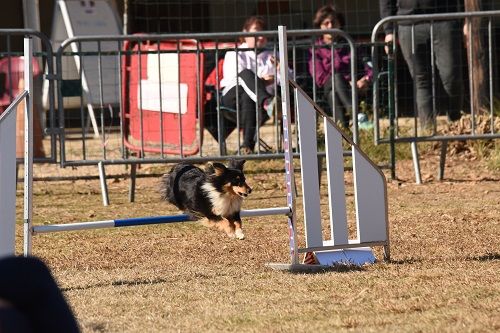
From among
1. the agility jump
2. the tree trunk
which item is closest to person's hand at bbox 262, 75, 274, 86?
the tree trunk

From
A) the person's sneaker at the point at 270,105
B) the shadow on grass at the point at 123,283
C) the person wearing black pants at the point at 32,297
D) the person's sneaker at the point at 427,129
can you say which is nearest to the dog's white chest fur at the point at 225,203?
the shadow on grass at the point at 123,283

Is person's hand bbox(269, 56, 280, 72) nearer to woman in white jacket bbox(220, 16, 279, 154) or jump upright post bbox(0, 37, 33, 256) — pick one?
woman in white jacket bbox(220, 16, 279, 154)

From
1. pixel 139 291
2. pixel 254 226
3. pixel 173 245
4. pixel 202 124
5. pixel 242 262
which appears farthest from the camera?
pixel 202 124

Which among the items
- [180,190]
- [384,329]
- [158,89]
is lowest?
[384,329]

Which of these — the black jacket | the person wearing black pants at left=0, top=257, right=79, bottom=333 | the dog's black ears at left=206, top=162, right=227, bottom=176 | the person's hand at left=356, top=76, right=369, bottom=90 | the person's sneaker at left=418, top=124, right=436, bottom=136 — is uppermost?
the black jacket

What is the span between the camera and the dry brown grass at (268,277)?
557 cm

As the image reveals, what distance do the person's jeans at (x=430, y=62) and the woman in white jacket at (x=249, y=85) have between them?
51.5 inches

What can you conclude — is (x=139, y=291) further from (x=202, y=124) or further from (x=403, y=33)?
(x=403, y=33)

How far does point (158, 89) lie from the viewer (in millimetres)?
11133

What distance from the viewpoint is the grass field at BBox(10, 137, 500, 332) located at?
18.3ft

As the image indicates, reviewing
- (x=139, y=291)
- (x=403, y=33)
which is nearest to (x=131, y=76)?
(x=403, y=33)

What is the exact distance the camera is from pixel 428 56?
38.1 ft

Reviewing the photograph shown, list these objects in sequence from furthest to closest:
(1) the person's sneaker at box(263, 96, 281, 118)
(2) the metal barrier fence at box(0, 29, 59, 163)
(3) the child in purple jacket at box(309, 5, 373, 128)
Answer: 1. (1) the person's sneaker at box(263, 96, 281, 118)
2. (3) the child in purple jacket at box(309, 5, 373, 128)
3. (2) the metal barrier fence at box(0, 29, 59, 163)

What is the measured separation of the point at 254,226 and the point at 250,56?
8.66ft
